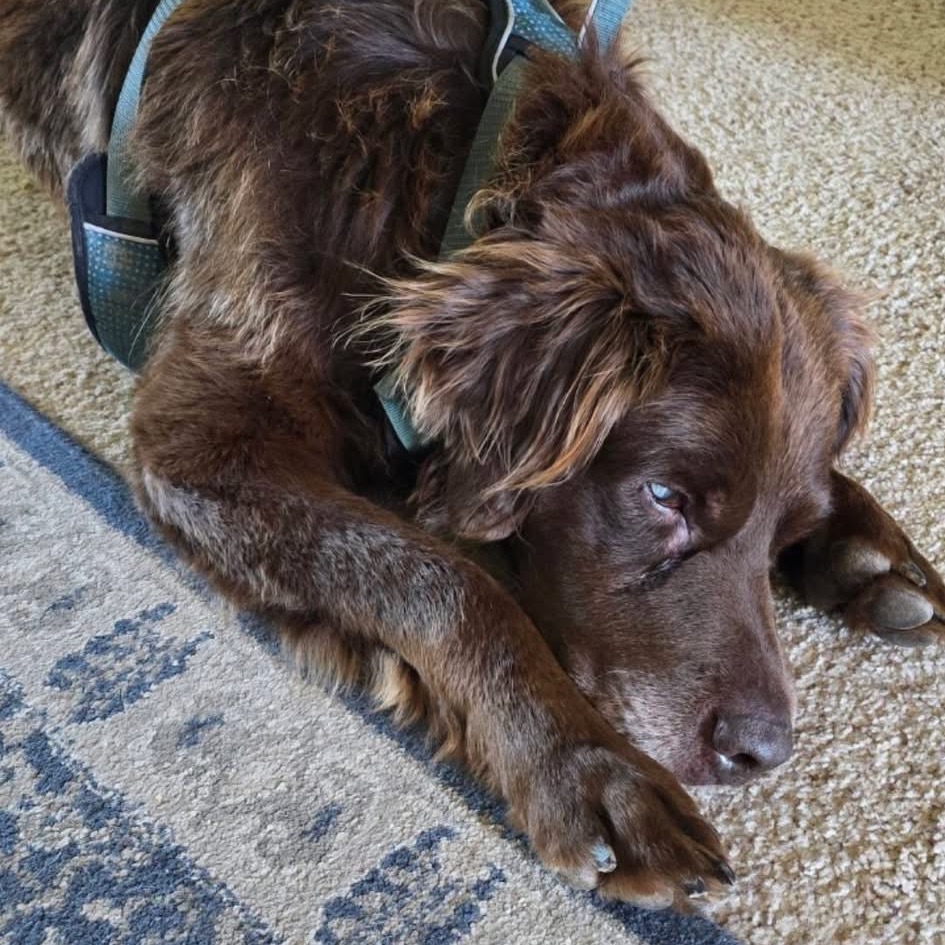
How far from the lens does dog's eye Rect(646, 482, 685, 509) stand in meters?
1.42

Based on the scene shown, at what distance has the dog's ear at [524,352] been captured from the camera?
4.53ft

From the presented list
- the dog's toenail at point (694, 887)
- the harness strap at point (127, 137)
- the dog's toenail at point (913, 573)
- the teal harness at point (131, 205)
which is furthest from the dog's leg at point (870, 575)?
the harness strap at point (127, 137)

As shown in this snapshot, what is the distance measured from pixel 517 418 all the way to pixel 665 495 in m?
0.21

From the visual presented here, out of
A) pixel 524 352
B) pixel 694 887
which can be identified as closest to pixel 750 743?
pixel 694 887

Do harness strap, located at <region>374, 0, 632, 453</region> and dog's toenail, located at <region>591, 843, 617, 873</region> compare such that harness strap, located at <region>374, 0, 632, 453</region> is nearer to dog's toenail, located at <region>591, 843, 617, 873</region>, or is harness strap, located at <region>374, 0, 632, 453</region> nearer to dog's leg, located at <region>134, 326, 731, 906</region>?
dog's leg, located at <region>134, 326, 731, 906</region>

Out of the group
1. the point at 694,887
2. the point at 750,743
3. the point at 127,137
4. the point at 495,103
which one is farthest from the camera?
the point at 127,137

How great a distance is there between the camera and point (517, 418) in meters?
1.43

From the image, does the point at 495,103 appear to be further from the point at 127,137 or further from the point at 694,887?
the point at 694,887

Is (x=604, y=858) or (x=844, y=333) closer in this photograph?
(x=604, y=858)

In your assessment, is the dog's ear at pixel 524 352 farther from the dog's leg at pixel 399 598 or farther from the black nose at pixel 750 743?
the black nose at pixel 750 743

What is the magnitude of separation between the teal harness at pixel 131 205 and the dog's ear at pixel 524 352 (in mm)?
369

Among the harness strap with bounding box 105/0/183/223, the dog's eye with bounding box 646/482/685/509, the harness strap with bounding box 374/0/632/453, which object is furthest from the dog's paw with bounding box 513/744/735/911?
the harness strap with bounding box 105/0/183/223

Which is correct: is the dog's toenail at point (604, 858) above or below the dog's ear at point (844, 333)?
below

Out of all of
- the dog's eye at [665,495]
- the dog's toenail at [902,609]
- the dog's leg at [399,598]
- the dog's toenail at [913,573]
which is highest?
the dog's eye at [665,495]
